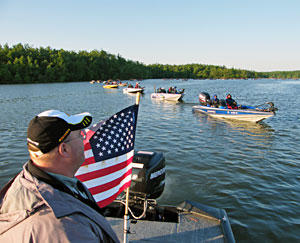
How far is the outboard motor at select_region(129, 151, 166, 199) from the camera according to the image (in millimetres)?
5024

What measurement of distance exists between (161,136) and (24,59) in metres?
107

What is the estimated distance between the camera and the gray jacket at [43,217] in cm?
118

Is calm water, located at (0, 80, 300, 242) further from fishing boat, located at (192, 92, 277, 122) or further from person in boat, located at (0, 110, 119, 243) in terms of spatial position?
person in boat, located at (0, 110, 119, 243)

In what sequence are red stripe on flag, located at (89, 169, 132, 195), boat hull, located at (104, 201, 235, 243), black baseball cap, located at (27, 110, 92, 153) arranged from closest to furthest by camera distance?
1. black baseball cap, located at (27, 110, 92, 153)
2. red stripe on flag, located at (89, 169, 132, 195)
3. boat hull, located at (104, 201, 235, 243)

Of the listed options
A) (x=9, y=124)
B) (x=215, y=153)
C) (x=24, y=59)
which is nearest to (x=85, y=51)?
(x=24, y=59)

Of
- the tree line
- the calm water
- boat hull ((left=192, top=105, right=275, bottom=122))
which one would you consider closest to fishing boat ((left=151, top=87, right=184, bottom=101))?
boat hull ((left=192, top=105, right=275, bottom=122))

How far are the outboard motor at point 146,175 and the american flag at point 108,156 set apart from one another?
100cm

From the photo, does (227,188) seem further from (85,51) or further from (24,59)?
(85,51)

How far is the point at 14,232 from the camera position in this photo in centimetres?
120

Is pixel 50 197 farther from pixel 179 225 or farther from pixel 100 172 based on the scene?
pixel 179 225

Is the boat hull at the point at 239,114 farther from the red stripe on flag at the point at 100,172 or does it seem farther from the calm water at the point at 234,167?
the red stripe on flag at the point at 100,172

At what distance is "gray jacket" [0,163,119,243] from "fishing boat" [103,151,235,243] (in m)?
2.62

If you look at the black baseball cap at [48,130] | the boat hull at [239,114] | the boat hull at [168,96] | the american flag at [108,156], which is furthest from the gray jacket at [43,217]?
the boat hull at [168,96]

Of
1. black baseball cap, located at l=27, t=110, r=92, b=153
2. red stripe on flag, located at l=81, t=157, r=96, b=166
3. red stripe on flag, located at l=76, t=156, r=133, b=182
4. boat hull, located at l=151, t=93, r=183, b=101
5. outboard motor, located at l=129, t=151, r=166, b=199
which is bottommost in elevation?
boat hull, located at l=151, t=93, r=183, b=101
